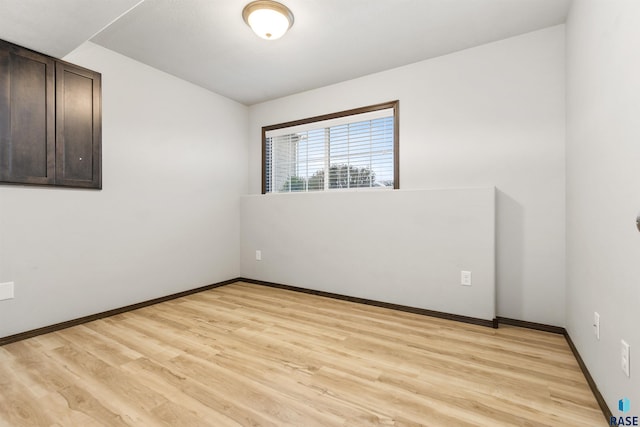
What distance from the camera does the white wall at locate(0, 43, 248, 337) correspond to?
2.35 meters

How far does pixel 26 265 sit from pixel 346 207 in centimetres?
279

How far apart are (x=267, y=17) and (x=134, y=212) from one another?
2.20m

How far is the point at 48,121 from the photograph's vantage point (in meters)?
2.41

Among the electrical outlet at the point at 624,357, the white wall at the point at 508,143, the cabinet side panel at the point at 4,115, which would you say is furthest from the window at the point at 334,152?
the cabinet side panel at the point at 4,115

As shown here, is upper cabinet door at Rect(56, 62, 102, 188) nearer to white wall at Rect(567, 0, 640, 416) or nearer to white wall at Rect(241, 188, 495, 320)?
white wall at Rect(241, 188, 495, 320)

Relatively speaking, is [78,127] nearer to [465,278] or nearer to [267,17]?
[267,17]

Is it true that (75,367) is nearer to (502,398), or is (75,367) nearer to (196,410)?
(196,410)

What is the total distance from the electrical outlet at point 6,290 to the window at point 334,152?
106 inches

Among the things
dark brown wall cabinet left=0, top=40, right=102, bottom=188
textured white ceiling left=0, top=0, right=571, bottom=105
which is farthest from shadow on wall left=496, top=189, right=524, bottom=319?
dark brown wall cabinet left=0, top=40, right=102, bottom=188

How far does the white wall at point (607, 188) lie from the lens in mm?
1164

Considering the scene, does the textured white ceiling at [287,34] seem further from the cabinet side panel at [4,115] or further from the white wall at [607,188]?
the white wall at [607,188]

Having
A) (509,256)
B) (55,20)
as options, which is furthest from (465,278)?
(55,20)

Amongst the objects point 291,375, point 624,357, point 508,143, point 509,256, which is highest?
point 508,143

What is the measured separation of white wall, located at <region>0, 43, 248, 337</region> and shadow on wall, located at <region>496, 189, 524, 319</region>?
10.4 feet
